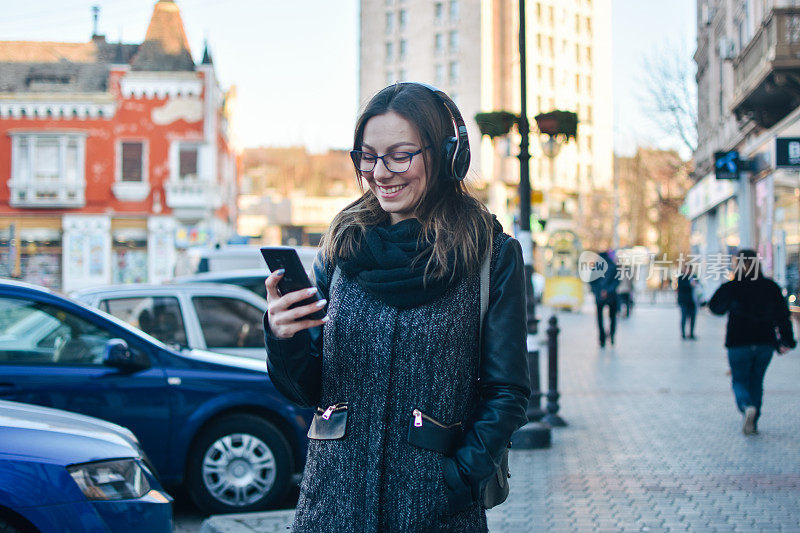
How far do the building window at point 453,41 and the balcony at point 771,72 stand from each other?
58.3 meters

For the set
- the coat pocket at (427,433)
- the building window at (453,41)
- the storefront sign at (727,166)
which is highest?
the building window at (453,41)

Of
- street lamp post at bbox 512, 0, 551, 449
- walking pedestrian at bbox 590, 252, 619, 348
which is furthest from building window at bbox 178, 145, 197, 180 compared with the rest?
street lamp post at bbox 512, 0, 551, 449

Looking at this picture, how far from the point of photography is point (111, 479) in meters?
3.76

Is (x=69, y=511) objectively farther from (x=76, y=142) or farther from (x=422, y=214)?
(x=76, y=142)

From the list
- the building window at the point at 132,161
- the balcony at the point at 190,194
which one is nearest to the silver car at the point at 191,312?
the balcony at the point at 190,194

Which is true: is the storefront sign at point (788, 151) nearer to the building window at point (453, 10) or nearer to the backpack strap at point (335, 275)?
the backpack strap at point (335, 275)

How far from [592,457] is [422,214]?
6.23 metres

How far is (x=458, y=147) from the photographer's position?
2416mm

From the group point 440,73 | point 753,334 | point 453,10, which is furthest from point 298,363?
point 453,10

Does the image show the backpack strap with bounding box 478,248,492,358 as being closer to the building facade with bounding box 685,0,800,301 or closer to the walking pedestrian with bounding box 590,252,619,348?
the building facade with bounding box 685,0,800,301

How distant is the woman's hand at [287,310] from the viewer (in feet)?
7.27

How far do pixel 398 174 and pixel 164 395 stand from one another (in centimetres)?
421

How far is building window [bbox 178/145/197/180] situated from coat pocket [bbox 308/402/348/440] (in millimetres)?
35174

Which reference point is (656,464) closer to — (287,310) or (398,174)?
(398,174)
